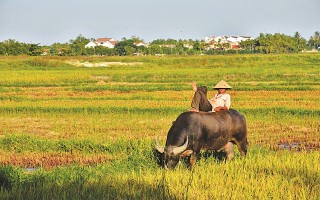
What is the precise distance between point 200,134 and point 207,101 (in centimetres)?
73

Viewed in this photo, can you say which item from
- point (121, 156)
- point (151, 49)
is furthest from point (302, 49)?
point (121, 156)

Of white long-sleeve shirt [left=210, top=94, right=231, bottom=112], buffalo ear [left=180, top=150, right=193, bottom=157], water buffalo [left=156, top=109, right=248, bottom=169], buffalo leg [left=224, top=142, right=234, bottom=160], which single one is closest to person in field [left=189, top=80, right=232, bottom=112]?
white long-sleeve shirt [left=210, top=94, right=231, bottom=112]

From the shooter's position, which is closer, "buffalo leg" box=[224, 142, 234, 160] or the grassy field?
the grassy field

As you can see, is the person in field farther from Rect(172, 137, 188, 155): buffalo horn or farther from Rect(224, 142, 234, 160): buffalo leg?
Rect(172, 137, 188, 155): buffalo horn

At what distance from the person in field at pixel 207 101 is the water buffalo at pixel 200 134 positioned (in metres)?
0.17

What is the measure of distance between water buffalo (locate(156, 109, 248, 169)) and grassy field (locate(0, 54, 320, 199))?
26cm

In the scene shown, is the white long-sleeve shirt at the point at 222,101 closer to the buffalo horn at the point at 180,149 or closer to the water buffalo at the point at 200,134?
the water buffalo at the point at 200,134

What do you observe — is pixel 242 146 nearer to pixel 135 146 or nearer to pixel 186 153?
pixel 186 153

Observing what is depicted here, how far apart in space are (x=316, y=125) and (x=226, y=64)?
108 ft

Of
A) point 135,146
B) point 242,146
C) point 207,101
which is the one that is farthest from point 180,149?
point 135,146

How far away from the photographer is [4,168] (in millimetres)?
6672

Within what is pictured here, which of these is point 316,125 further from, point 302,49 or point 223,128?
point 302,49

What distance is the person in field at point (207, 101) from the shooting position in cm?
709

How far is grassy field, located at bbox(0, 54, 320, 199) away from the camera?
5129 mm
